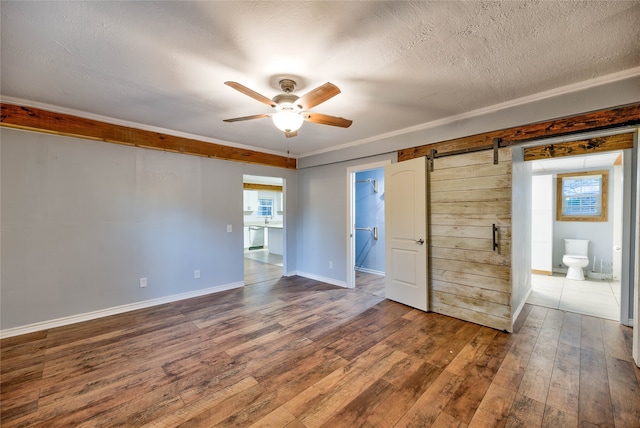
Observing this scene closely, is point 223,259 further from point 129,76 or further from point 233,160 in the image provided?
point 129,76

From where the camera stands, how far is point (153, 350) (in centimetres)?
251

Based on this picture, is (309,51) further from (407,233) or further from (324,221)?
(324,221)

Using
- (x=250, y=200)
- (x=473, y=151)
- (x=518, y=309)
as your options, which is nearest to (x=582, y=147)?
(x=473, y=151)

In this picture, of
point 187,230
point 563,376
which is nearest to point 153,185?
point 187,230

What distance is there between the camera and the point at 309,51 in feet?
6.24

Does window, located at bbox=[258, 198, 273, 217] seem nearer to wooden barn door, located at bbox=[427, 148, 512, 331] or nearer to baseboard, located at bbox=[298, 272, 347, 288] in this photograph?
baseboard, located at bbox=[298, 272, 347, 288]

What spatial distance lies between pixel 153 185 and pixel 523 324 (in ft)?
16.7

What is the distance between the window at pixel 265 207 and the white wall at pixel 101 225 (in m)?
5.72

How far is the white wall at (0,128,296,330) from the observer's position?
9.26 ft

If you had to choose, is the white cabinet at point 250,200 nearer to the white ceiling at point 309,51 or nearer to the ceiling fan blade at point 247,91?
the white ceiling at point 309,51

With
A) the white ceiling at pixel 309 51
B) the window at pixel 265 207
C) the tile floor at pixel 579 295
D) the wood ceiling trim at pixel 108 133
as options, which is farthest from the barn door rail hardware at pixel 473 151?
the window at pixel 265 207

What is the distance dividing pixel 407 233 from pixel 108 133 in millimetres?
4112

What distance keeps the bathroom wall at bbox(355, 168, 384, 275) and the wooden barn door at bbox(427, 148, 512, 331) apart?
6.88 feet

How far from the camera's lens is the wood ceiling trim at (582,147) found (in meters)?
3.07
